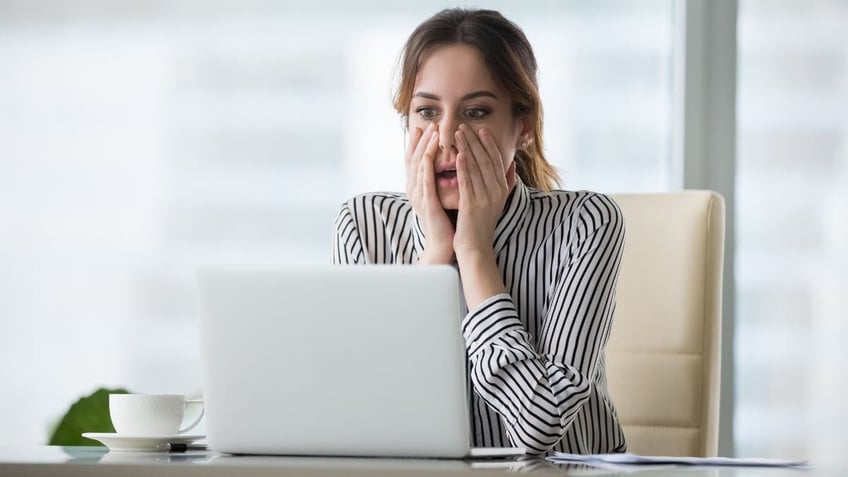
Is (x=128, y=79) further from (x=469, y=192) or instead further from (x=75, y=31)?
(x=469, y=192)

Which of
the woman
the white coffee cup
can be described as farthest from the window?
the white coffee cup

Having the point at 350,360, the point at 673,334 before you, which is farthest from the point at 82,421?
the point at 350,360

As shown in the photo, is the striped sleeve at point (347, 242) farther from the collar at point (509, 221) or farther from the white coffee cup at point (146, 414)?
the white coffee cup at point (146, 414)

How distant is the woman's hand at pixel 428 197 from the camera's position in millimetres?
1692

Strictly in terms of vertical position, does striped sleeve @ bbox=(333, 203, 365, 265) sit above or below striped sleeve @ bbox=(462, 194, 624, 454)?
above

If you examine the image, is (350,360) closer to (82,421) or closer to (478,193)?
(478,193)

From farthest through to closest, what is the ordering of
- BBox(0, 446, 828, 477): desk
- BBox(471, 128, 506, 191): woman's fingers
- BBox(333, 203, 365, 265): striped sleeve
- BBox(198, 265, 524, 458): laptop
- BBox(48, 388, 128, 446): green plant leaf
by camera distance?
BBox(48, 388, 128, 446): green plant leaf, BBox(333, 203, 365, 265): striped sleeve, BBox(471, 128, 506, 191): woman's fingers, BBox(198, 265, 524, 458): laptop, BBox(0, 446, 828, 477): desk

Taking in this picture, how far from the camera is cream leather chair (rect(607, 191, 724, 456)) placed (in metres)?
1.84

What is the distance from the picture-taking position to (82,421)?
2.24m

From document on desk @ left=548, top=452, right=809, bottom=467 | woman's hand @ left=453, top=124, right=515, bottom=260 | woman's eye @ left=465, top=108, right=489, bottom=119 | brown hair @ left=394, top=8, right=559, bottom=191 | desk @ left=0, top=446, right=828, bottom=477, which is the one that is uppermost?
brown hair @ left=394, top=8, right=559, bottom=191

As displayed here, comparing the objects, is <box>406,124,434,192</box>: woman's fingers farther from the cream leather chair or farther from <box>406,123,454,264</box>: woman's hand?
the cream leather chair

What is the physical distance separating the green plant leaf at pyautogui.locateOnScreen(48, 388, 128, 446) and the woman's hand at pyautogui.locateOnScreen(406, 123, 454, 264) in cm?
91


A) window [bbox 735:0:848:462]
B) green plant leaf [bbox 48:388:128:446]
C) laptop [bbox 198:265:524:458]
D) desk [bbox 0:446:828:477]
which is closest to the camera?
desk [bbox 0:446:828:477]

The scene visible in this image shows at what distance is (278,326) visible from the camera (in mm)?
1060
